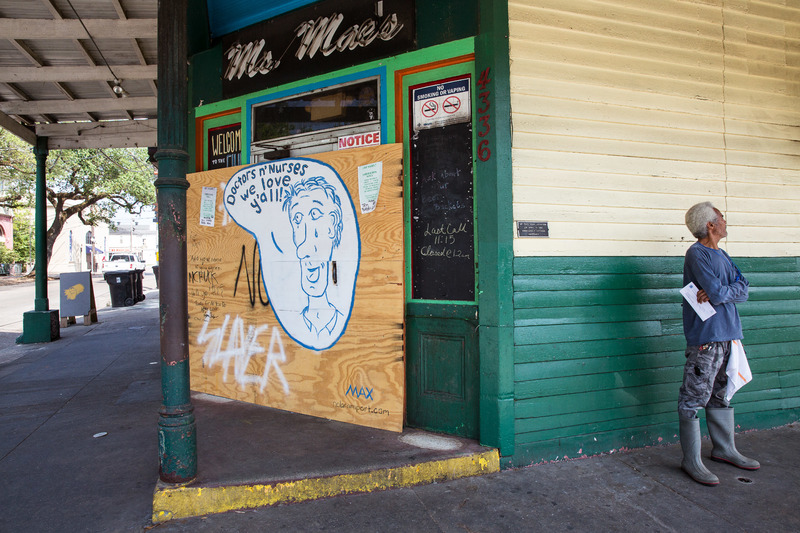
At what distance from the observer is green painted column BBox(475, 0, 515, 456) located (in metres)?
3.62

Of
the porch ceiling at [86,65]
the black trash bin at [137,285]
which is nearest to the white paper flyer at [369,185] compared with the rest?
the porch ceiling at [86,65]

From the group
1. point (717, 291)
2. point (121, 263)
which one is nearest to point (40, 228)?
point (717, 291)

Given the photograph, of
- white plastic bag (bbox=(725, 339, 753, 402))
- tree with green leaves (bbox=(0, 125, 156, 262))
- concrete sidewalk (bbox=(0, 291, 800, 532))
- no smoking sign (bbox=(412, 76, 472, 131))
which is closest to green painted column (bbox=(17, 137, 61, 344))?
concrete sidewalk (bbox=(0, 291, 800, 532))

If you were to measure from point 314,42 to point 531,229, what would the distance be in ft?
9.15

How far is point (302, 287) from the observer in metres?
4.58

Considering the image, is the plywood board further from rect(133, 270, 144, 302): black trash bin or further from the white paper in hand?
rect(133, 270, 144, 302): black trash bin

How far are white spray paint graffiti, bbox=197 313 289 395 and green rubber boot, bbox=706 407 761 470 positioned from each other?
3.63 m

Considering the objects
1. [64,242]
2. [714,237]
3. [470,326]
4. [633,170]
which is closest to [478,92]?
[633,170]

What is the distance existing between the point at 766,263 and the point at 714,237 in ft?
4.85

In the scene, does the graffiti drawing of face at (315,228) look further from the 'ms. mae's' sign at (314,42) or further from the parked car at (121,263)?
the parked car at (121,263)

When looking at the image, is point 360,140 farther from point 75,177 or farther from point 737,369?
point 75,177

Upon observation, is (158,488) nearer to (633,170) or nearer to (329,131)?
(329,131)

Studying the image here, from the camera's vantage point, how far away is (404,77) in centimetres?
422

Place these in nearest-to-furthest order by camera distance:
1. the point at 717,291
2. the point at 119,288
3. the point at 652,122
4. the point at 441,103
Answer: the point at 717,291
the point at 441,103
the point at 652,122
the point at 119,288
